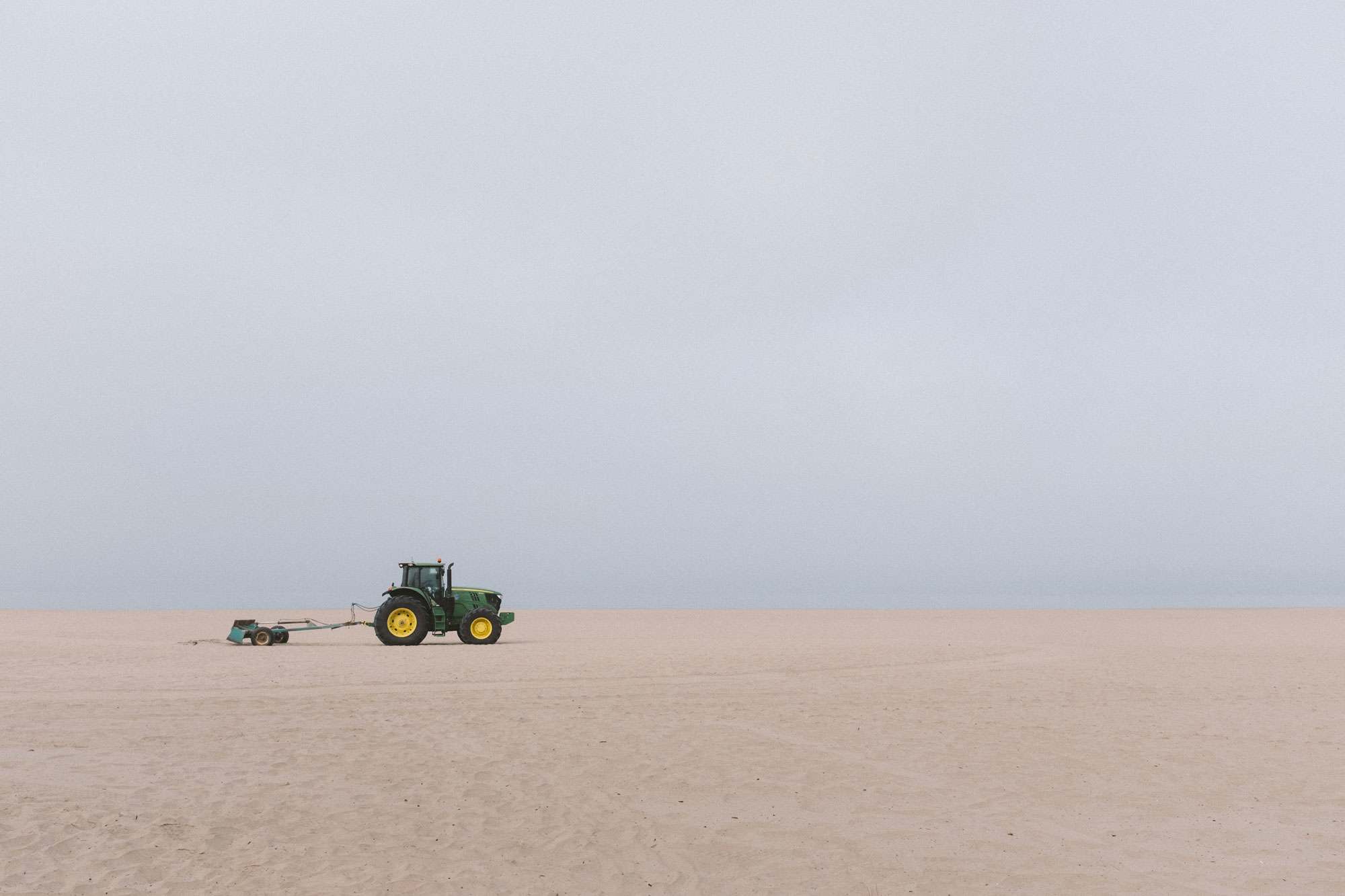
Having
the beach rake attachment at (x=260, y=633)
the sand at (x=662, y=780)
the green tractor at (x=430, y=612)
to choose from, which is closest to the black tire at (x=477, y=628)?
the green tractor at (x=430, y=612)

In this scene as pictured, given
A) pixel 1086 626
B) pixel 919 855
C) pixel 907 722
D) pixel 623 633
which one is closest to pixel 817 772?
pixel 919 855

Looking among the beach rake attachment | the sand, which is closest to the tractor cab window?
the beach rake attachment

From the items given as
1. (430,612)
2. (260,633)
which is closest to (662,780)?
(430,612)

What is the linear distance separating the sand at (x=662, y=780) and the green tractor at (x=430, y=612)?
4080 millimetres

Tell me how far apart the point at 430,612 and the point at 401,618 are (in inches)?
28.6

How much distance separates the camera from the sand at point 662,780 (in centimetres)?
671

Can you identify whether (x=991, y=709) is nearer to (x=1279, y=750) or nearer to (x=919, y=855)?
(x=1279, y=750)

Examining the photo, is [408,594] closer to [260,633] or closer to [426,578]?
[426,578]

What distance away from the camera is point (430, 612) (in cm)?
2350

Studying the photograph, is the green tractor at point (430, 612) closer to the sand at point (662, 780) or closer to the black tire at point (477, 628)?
the black tire at point (477, 628)

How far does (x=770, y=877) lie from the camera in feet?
21.7

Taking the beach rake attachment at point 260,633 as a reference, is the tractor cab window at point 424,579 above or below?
above

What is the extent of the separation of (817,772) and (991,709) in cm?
543

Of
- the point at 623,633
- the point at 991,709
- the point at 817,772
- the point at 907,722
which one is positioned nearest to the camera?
the point at 817,772
